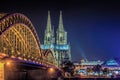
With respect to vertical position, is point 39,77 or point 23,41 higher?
point 23,41

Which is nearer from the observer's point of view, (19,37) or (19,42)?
Answer: (19,37)

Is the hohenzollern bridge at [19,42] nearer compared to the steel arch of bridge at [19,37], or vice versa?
the hohenzollern bridge at [19,42]

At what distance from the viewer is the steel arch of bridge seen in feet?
262

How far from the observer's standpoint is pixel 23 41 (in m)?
107

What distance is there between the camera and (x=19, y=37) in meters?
104

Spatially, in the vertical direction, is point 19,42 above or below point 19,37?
below

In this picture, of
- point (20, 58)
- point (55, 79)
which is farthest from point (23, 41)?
point (20, 58)

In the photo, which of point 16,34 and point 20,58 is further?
point 16,34

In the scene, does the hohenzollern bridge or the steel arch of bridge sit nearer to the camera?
the hohenzollern bridge

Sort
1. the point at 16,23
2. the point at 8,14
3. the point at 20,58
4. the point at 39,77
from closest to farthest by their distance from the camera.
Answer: the point at 20,58
the point at 8,14
the point at 16,23
the point at 39,77

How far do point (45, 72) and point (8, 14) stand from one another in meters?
25.8

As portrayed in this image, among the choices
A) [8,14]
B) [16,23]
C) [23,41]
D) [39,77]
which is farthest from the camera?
[23,41]

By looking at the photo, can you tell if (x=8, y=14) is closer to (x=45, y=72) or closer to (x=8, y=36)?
Result: (x=8, y=36)

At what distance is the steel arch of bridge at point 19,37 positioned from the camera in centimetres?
7975
